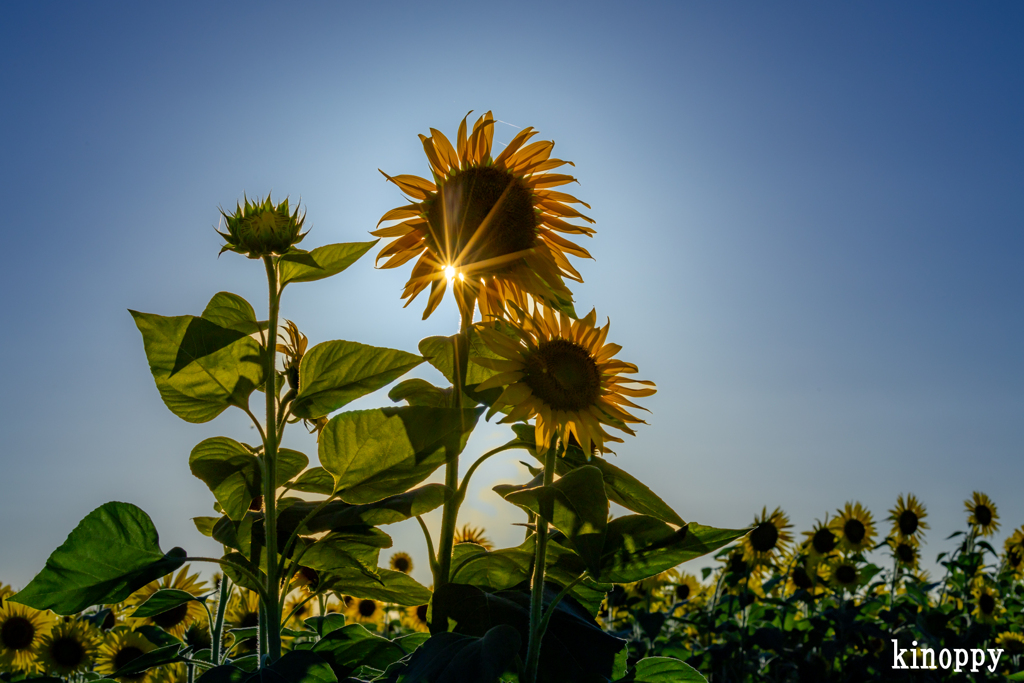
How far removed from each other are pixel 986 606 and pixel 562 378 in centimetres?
464

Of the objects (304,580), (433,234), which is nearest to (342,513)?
(433,234)

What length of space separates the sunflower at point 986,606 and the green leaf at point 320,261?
476 centimetres

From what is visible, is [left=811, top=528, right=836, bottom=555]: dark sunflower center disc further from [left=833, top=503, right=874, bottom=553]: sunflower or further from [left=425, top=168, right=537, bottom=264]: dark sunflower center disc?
[left=425, top=168, right=537, bottom=264]: dark sunflower center disc

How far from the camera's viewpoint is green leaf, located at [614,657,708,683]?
3.23 ft

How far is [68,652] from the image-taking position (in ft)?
7.48

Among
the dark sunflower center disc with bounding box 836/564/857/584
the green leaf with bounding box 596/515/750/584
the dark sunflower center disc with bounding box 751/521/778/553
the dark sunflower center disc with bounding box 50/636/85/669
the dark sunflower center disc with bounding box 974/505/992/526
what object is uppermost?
the dark sunflower center disc with bounding box 974/505/992/526

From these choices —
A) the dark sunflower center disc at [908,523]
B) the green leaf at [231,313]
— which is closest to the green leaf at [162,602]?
the green leaf at [231,313]

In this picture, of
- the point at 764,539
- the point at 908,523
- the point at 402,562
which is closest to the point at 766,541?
the point at 764,539

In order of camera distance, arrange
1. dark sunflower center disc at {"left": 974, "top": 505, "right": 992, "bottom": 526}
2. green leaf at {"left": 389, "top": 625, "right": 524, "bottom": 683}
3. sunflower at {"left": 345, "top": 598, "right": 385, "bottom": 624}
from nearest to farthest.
→ 1. green leaf at {"left": 389, "top": 625, "right": 524, "bottom": 683}
2. sunflower at {"left": 345, "top": 598, "right": 385, "bottom": 624}
3. dark sunflower center disc at {"left": 974, "top": 505, "right": 992, "bottom": 526}

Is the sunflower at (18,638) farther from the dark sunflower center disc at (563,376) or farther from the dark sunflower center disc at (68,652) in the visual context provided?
the dark sunflower center disc at (563,376)

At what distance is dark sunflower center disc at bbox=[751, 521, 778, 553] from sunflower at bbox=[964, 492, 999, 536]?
1791 millimetres

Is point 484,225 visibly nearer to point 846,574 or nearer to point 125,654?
point 125,654

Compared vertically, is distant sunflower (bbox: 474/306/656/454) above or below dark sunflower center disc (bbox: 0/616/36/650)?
above

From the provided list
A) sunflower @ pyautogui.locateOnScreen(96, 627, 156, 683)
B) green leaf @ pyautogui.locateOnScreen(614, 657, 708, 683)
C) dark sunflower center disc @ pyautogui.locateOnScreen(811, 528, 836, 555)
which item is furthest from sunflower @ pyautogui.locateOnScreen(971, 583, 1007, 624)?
sunflower @ pyautogui.locateOnScreen(96, 627, 156, 683)
